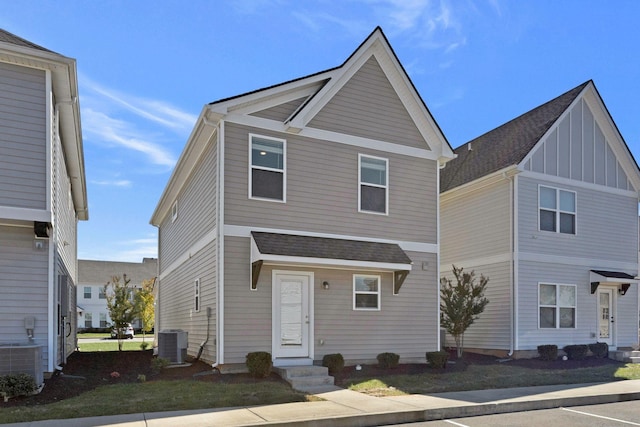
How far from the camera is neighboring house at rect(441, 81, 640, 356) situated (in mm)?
17047

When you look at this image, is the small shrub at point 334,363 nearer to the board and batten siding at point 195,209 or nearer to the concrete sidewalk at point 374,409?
the concrete sidewalk at point 374,409

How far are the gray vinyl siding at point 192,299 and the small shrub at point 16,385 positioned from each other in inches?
156

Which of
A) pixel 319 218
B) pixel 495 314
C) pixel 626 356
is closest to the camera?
pixel 319 218

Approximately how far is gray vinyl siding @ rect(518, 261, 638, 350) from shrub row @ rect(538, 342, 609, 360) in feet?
1.37

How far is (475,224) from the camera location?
18984mm

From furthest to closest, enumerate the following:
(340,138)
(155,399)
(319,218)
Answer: (340,138)
(319,218)
(155,399)

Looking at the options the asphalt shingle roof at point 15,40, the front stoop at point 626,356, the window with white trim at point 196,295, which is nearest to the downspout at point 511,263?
the front stoop at point 626,356

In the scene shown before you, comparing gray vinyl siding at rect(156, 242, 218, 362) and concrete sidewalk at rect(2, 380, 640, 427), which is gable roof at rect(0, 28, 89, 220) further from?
concrete sidewalk at rect(2, 380, 640, 427)

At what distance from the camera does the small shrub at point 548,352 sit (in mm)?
16266

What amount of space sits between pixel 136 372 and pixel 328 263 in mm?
5076

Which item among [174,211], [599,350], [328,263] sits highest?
[174,211]

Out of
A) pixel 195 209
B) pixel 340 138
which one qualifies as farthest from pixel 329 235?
pixel 195 209

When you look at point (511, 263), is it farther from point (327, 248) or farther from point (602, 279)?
point (327, 248)

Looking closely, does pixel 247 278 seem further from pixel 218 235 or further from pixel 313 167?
pixel 313 167
